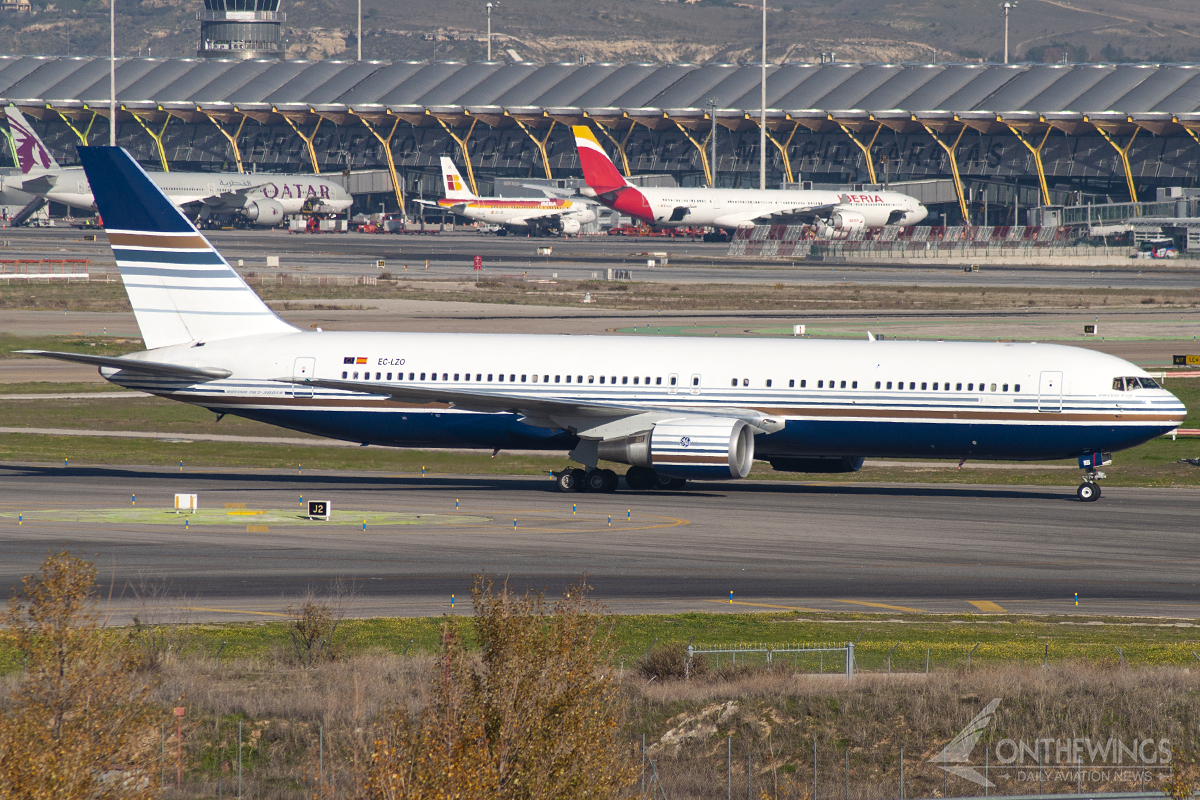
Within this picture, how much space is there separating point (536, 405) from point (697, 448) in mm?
5125

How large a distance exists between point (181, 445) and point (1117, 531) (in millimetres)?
33243

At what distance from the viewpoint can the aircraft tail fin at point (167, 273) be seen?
151 feet

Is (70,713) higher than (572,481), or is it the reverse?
(70,713)

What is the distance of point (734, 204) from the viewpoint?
6983 inches

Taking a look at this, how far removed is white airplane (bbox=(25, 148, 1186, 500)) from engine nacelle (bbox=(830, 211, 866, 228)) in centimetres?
13022

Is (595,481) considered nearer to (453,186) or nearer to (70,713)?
(70,713)

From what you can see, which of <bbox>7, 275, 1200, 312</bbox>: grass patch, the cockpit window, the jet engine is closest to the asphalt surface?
<bbox>7, 275, 1200, 312</bbox>: grass patch

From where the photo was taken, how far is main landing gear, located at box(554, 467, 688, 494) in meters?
45.1

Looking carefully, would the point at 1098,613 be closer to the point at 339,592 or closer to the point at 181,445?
the point at 339,592

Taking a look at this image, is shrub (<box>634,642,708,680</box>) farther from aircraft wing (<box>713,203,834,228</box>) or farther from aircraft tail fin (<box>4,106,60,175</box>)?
aircraft tail fin (<box>4,106,60,175</box>)

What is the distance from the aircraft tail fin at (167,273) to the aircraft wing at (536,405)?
425 centimetres

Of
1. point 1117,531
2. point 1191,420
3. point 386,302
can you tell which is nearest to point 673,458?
point 1117,531

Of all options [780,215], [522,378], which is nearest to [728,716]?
[522,378]

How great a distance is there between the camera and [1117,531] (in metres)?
38.4
